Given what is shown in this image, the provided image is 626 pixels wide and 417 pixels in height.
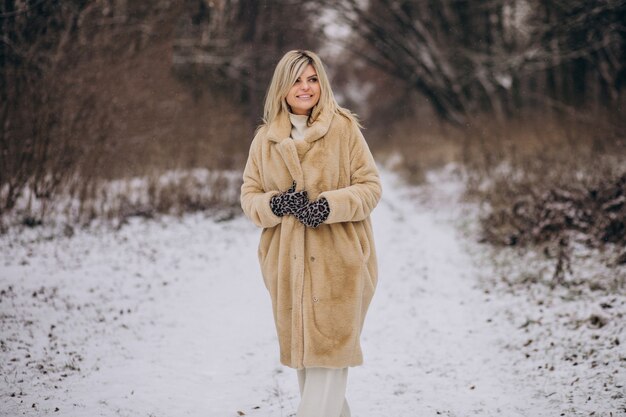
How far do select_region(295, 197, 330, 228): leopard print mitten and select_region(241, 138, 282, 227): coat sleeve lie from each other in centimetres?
18

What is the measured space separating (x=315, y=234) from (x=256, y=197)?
0.37 meters

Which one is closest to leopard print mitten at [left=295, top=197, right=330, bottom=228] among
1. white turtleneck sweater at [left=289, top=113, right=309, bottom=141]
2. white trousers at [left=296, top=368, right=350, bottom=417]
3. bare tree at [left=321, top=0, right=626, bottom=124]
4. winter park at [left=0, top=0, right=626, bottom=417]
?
winter park at [left=0, top=0, right=626, bottom=417]

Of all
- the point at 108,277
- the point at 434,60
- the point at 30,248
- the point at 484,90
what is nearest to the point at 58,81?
the point at 30,248

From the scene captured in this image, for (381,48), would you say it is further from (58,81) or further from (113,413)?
(113,413)

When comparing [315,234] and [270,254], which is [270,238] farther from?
[315,234]

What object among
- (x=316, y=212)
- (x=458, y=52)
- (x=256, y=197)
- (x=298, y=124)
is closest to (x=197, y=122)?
(x=298, y=124)

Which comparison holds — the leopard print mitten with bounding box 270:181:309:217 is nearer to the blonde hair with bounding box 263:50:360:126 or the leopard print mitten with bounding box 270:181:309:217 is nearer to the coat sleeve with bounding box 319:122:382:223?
the coat sleeve with bounding box 319:122:382:223

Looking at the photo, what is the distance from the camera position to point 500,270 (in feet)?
23.4

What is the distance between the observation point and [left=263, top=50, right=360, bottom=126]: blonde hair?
295cm

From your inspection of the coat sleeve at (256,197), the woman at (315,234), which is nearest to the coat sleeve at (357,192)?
the woman at (315,234)

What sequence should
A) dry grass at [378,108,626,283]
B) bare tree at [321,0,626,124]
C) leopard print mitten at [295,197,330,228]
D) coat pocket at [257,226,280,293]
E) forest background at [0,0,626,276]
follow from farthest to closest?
bare tree at [321,0,626,124] < forest background at [0,0,626,276] < dry grass at [378,108,626,283] < coat pocket at [257,226,280,293] < leopard print mitten at [295,197,330,228]

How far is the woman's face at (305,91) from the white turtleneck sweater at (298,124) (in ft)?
0.19

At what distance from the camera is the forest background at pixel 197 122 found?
816cm

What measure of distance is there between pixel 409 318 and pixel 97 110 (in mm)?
6499
